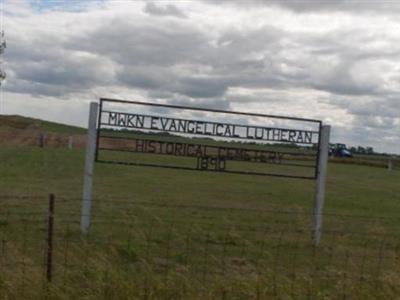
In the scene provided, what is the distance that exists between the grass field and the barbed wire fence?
21 mm

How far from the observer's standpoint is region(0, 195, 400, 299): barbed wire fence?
304 inches

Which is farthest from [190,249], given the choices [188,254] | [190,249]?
[188,254]

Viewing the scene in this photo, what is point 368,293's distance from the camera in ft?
25.8

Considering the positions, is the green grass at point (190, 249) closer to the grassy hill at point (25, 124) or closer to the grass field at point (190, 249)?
the grass field at point (190, 249)

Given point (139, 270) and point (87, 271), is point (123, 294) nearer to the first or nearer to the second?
point (87, 271)

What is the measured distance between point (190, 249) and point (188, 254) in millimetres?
462

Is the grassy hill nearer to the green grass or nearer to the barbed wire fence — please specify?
the green grass

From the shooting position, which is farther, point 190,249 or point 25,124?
point 25,124

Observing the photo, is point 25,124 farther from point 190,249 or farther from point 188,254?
point 188,254

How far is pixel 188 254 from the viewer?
10.8m

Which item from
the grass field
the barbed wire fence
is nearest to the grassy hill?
the grass field

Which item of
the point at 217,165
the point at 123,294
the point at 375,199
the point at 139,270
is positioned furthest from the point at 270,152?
the point at 375,199

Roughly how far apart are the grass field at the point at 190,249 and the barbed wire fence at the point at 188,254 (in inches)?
0.8

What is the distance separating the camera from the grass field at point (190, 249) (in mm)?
7723
